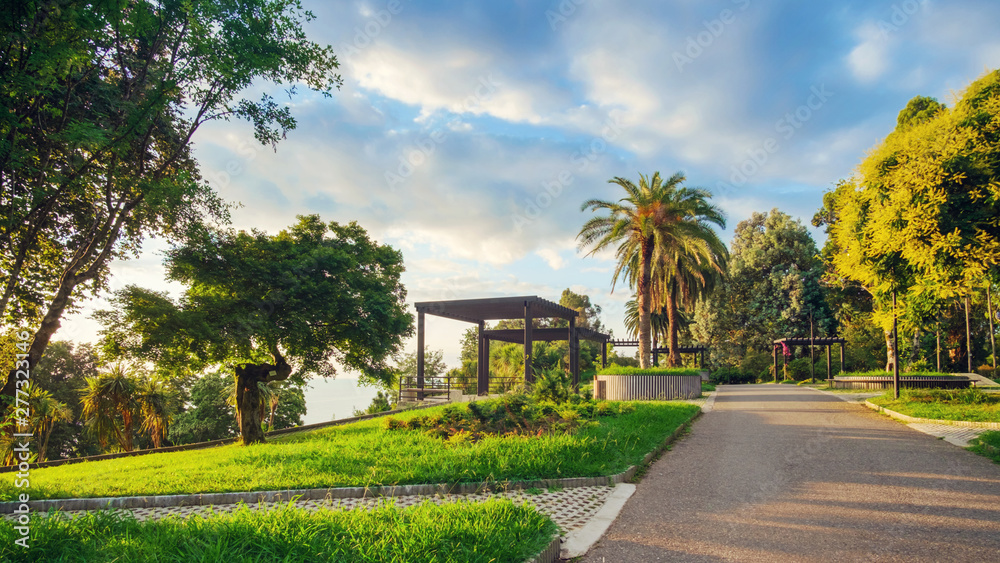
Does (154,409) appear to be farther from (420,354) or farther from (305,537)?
(305,537)

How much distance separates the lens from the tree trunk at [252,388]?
13617mm

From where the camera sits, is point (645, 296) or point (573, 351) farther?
point (573, 351)

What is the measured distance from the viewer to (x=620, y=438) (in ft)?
27.3

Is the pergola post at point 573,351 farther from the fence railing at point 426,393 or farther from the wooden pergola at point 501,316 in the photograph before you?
the fence railing at point 426,393

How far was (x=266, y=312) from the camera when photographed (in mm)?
13008

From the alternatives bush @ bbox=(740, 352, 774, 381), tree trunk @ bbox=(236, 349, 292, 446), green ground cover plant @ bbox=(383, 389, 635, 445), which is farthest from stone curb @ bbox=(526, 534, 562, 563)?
→ bush @ bbox=(740, 352, 774, 381)

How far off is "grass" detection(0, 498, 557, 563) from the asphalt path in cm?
71

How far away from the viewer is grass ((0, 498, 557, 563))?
3439 mm

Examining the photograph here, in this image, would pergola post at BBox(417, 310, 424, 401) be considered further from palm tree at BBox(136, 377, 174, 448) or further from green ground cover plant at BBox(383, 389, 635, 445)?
green ground cover plant at BBox(383, 389, 635, 445)

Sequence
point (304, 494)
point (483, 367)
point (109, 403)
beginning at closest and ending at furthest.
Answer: point (304, 494), point (109, 403), point (483, 367)

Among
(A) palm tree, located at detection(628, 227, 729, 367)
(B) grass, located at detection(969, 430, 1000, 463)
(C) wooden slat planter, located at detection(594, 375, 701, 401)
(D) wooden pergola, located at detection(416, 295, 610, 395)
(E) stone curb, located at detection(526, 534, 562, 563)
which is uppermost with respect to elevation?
(A) palm tree, located at detection(628, 227, 729, 367)

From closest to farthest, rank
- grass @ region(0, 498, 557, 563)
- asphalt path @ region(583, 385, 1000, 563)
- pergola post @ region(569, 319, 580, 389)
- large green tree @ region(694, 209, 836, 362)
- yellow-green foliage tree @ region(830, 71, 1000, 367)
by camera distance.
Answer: grass @ region(0, 498, 557, 563)
asphalt path @ region(583, 385, 1000, 563)
yellow-green foliage tree @ region(830, 71, 1000, 367)
pergola post @ region(569, 319, 580, 389)
large green tree @ region(694, 209, 836, 362)

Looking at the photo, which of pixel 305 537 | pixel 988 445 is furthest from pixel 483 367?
pixel 305 537

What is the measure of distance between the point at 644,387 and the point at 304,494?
594 inches
